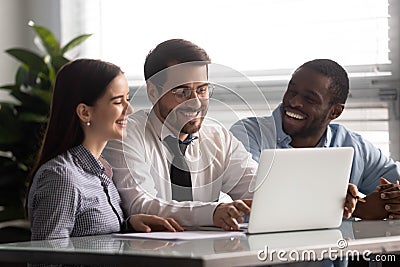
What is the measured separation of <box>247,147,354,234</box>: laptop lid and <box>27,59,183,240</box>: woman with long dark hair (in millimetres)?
200

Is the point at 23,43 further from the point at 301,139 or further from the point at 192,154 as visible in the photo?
the point at 192,154

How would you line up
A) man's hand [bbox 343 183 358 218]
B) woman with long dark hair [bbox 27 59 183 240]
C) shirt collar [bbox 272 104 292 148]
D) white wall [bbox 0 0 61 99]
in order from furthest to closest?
white wall [bbox 0 0 61 99] → shirt collar [bbox 272 104 292 148] → man's hand [bbox 343 183 358 218] → woman with long dark hair [bbox 27 59 183 240]

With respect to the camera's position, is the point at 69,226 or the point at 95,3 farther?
the point at 95,3

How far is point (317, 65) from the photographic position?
2.82 m

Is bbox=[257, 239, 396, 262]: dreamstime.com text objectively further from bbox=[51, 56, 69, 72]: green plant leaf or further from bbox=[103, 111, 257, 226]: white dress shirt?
bbox=[51, 56, 69, 72]: green plant leaf

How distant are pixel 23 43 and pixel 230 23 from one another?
107cm

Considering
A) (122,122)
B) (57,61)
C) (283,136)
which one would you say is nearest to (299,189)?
(122,122)

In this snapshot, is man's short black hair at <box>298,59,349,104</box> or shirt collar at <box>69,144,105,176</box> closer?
shirt collar at <box>69,144,105,176</box>

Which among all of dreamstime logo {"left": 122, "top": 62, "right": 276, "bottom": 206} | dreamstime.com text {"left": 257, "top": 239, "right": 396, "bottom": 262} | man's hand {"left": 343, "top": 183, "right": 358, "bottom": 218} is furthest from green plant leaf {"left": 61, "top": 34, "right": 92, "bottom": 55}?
dreamstime.com text {"left": 257, "top": 239, "right": 396, "bottom": 262}

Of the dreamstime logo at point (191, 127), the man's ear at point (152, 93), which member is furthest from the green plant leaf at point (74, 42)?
the man's ear at point (152, 93)

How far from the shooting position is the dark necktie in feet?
6.05

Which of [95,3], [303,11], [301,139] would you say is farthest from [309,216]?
A: [95,3]

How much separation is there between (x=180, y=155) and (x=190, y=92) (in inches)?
5.8

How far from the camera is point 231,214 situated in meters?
1.79
